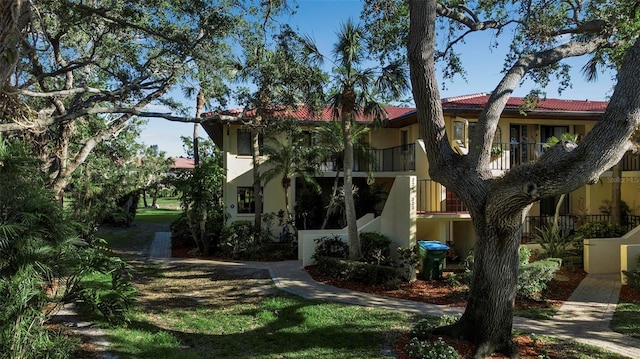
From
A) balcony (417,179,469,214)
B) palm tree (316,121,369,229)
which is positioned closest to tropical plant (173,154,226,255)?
palm tree (316,121,369,229)

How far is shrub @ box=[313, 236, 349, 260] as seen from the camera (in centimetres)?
1428

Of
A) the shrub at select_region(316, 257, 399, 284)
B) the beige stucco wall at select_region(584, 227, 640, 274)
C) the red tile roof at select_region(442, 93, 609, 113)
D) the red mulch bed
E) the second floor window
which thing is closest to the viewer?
the red mulch bed

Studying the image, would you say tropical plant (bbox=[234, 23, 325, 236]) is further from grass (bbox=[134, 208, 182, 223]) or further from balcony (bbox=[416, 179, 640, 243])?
grass (bbox=[134, 208, 182, 223])

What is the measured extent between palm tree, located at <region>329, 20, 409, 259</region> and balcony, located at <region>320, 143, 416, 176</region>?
18.4ft

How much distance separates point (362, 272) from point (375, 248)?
1.56 meters

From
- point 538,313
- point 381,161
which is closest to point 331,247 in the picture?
point 538,313

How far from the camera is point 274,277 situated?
42.0 feet

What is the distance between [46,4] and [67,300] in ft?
26.8

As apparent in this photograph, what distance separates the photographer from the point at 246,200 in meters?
20.4

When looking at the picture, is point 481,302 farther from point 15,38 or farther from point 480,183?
point 15,38

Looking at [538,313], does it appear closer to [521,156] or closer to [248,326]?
[248,326]

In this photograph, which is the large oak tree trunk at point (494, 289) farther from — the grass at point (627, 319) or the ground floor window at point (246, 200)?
the ground floor window at point (246, 200)

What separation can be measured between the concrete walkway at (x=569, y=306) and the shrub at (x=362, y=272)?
76cm

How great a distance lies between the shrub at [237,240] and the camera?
55.6 feet
